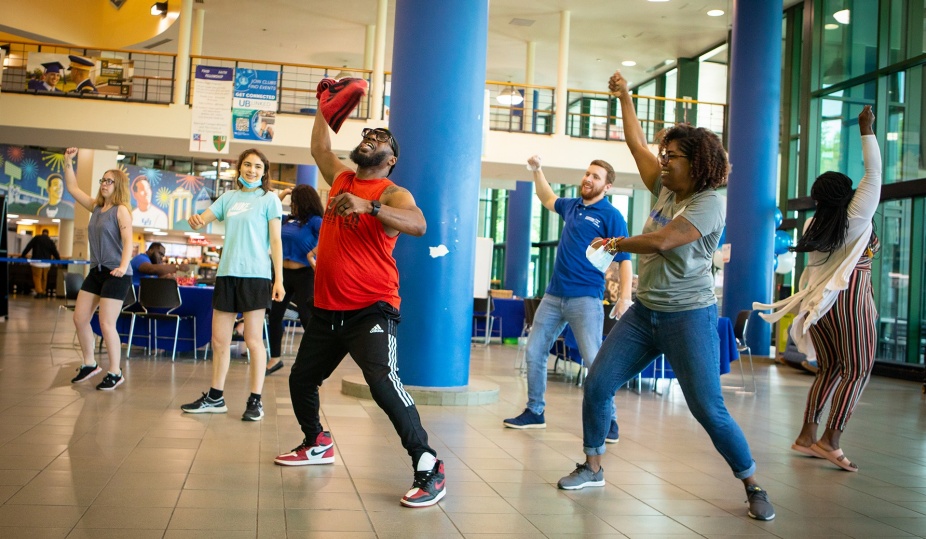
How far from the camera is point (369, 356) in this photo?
3371 millimetres

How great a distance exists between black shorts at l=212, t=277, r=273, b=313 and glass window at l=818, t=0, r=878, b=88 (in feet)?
36.4

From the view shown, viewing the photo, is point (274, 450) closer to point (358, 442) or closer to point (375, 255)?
point (358, 442)

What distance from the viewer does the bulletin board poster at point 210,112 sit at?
1409 centimetres

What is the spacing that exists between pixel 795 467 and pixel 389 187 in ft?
8.79

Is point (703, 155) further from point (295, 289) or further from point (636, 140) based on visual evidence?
point (295, 289)

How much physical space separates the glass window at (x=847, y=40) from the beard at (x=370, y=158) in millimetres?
11541

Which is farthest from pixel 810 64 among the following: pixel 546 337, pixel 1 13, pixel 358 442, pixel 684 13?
pixel 1 13

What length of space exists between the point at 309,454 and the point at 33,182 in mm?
20674

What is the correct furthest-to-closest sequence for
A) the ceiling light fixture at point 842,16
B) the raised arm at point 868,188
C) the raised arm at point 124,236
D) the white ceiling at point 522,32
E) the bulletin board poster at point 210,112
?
the white ceiling at point 522,32 → the bulletin board poster at point 210,112 → the ceiling light fixture at point 842,16 → the raised arm at point 124,236 → the raised arm at point 868,188

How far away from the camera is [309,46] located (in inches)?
803

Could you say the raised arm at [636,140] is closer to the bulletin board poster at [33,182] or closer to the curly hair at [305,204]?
the curly hair at [305,204]

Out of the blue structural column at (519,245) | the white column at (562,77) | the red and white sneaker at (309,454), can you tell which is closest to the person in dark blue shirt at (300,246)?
the red and white sneaker at (309,454)

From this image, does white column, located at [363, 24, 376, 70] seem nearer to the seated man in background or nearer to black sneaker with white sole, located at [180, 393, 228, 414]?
the seated man in background

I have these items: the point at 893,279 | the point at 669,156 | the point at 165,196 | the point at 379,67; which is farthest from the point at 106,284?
the point at 165,196
